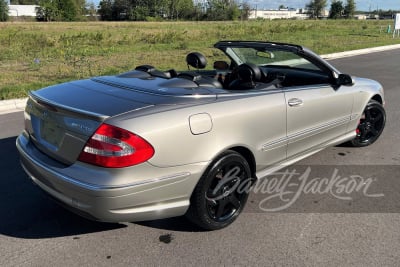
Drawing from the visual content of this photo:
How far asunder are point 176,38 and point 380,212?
2218 centimetres

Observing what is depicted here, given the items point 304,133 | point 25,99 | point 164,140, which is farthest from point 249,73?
point 25,99

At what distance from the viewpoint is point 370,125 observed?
5.20 meters

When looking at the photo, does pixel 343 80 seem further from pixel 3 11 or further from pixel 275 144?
pixel 3 11

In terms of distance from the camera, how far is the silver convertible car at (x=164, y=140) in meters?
2.58

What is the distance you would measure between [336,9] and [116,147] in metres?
118

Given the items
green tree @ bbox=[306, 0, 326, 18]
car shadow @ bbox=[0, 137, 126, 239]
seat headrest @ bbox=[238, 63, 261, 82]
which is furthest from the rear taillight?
green tree @ bbox=[306, 0, 326, 18]

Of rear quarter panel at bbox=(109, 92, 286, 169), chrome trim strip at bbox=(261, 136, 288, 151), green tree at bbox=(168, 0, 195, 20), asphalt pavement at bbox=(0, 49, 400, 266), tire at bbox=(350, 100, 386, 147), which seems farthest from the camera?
green tree at bbox=(168, 0, 195, 20)

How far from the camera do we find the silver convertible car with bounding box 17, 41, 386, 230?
2.58 meters

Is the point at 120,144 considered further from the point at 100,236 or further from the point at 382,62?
the point at 382,62

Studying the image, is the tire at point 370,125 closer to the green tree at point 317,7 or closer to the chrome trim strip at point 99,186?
the chrome trim strip at point 99,186

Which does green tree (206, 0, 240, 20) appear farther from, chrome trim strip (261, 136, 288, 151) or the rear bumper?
the rear bumper

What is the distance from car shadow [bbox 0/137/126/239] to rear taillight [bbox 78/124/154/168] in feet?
2.74

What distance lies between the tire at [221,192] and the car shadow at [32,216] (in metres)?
0.71

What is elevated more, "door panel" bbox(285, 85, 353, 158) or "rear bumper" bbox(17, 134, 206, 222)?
"door panel" bbox(285, 85, 353, 158)
